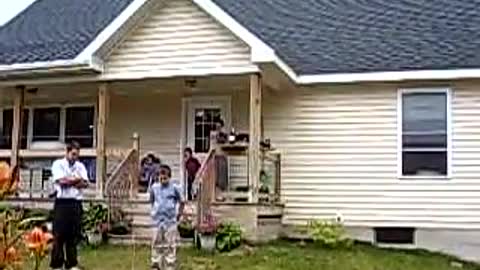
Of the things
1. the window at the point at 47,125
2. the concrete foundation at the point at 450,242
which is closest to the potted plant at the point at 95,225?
the window at the point at 47,125

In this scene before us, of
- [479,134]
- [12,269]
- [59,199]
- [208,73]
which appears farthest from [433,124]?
[12,269]

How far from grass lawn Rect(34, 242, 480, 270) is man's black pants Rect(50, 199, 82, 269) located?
59 centimetres

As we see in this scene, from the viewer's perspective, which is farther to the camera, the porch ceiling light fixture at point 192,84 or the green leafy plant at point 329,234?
the porch ceiling light fixture at point 192,84

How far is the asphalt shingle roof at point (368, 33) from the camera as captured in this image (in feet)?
48.9

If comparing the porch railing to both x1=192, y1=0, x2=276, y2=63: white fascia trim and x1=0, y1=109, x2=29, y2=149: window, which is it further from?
x1=0, y1=109, x2=29, y2=149: window

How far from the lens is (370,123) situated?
14930 mm

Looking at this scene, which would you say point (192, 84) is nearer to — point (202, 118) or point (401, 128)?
point (202, 118)

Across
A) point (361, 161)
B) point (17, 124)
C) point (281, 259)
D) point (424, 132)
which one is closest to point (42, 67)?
point (17, 124)

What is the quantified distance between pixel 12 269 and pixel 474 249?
13.2m

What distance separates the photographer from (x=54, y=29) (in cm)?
1962

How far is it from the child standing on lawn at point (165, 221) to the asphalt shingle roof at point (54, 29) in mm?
5996

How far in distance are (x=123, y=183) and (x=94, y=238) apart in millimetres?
1363

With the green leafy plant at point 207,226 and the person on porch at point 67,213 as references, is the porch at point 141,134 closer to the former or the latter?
the green leafy plant at point 207,226

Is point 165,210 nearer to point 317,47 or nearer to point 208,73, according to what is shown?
point 208,73
